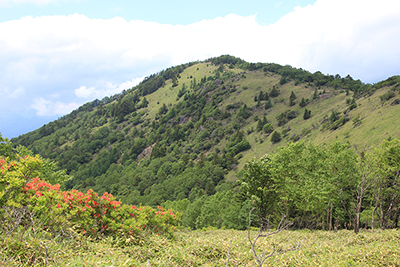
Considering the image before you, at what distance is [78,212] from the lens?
8180 millimetres

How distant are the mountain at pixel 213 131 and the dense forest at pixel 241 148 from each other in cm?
57

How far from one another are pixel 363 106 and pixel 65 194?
8531 cm

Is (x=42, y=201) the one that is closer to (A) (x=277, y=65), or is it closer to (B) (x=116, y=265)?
(B) (x=116, y=265)

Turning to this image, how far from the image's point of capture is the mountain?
245 feet

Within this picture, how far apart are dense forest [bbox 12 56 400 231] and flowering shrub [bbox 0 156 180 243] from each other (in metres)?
14.1

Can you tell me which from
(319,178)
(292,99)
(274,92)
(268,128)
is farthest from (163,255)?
(274,92)

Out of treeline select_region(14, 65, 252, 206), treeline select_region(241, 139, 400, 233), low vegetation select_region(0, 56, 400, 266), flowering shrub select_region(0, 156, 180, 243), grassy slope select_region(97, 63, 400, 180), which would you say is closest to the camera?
low vegetation select_region(0, 56, 400, 266)

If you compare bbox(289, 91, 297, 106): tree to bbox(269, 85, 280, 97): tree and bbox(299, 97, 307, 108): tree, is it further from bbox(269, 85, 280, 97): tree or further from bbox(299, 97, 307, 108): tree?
bbox(269, 85, 280, 97): tree

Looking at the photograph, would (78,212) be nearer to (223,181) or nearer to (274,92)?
(223,181)

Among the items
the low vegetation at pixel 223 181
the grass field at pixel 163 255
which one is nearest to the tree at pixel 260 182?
the low vegetation at pixel 223 181

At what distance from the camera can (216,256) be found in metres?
7.96

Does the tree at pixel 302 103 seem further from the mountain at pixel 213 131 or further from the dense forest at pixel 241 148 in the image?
the mountain at pixel 213 131

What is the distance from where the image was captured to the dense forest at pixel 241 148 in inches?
832

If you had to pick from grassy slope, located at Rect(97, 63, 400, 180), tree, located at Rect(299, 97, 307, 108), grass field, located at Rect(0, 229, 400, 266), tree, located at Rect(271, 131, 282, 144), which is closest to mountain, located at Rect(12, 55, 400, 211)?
tree, located at Rect(271, 131, 282, 144)
